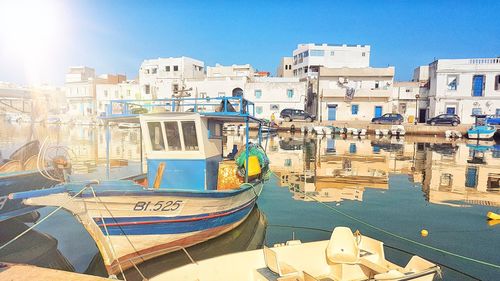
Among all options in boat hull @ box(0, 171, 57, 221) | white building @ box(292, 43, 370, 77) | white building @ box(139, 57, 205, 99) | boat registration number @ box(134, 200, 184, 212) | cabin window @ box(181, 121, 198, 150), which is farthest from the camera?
white building @ box(292, 43, 370, 77)

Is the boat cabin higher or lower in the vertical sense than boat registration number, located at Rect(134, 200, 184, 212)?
higher

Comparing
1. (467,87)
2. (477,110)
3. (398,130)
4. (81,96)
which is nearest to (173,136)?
(398,130)

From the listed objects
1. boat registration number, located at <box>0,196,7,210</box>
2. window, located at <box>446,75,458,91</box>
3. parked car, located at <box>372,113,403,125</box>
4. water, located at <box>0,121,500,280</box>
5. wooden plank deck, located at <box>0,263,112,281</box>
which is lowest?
water, located at <box>0,121,500,280</box>

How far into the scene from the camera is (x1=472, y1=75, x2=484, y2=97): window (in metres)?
48.0

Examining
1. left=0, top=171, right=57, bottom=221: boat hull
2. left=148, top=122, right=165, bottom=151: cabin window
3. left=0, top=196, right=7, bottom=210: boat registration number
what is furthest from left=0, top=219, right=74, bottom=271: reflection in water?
left=148, top=122, right=165, bottom=151: cabin window

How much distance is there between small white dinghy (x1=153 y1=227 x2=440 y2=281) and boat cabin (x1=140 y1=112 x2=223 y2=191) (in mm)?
3725

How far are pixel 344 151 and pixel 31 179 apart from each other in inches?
1001

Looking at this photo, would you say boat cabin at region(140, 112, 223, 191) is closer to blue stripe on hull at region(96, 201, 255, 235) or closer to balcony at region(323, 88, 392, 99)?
blue stripe on hull at region(96, 201, 255, 235)

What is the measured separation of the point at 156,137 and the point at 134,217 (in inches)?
112

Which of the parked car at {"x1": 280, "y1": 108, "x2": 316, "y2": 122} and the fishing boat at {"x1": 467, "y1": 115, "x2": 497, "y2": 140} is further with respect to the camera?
the parked car at {"x1": 280, "y1": 108, "x2": 316, "y2": 122}

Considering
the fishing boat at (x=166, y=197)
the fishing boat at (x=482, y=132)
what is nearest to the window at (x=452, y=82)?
the fishing boat at (x=482, y=132)

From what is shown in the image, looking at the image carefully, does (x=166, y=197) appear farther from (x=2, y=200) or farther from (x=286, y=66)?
(x=286, y=66)

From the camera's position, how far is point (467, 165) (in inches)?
894

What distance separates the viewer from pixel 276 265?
19.4 feet
